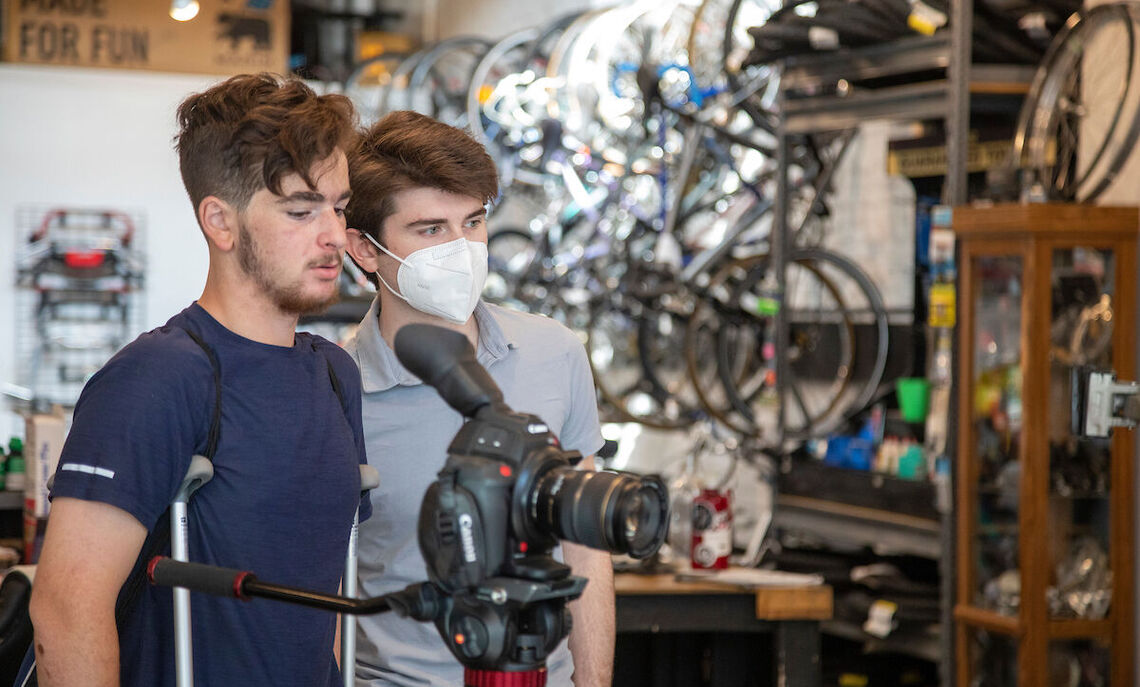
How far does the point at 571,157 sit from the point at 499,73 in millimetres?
1156

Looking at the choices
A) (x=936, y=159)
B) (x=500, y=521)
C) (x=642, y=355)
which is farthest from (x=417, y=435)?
(x=642, y=355)

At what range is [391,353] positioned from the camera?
82.7 inches

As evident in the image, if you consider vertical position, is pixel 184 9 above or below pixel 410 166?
above

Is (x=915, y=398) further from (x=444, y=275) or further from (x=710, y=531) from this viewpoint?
(x=444, y=275)

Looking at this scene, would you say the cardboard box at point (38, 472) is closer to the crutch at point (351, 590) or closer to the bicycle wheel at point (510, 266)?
the crutch at point (351, 590)

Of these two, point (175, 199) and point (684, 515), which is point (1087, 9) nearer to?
point (684, 515)

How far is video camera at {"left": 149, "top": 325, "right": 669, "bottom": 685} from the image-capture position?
3.72 feet

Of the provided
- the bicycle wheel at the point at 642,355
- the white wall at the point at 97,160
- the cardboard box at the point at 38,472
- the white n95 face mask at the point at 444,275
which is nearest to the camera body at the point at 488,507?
the white n95 face mask at the point at 444,275

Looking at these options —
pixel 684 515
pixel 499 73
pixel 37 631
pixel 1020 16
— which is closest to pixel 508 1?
pixel 499 73

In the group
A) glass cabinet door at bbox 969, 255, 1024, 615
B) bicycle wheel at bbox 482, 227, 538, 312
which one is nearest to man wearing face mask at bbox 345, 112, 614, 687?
glass cabinet door at bbox 969, 255, 1024, 615

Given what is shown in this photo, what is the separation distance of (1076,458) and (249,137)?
10.00 feet

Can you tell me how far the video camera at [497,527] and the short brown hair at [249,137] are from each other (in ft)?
1.63

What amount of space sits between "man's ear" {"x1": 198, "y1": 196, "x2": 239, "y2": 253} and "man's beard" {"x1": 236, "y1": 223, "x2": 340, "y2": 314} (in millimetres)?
11

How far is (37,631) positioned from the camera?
145 cm
